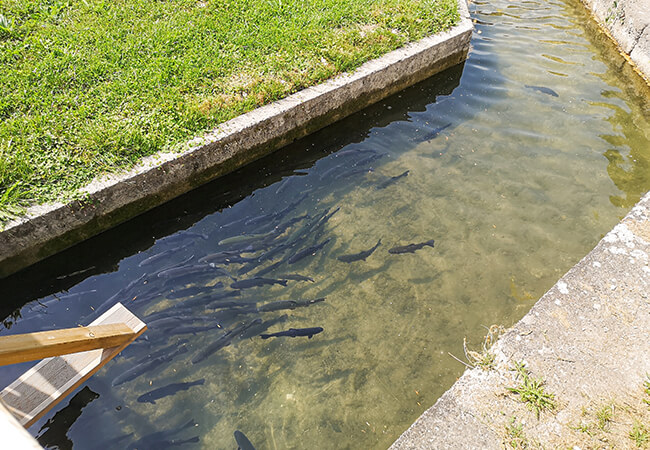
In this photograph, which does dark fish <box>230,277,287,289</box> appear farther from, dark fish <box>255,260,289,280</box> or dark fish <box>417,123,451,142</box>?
dark fish <box>417,123,451,142</box>

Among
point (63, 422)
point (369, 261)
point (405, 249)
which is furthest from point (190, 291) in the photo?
point (405, 249)

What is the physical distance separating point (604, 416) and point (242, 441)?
270cm

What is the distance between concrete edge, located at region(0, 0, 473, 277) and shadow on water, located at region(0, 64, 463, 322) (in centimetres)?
11

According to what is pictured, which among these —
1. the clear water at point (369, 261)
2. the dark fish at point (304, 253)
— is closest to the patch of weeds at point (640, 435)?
the clear water at point (369, 261)

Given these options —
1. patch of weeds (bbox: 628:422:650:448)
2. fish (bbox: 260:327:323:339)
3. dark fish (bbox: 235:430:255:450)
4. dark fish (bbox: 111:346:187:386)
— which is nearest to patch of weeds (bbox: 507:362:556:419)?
patch of weeds (bbox: 628:422:650:448)

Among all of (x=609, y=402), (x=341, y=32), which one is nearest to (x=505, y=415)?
(x=609, y=402)

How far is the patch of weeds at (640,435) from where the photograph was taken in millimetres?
2816

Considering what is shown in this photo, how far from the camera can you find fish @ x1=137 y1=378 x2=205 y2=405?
3.79 metres

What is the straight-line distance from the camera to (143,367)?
156 inches

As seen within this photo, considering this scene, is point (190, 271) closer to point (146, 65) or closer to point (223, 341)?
point (223, 341)

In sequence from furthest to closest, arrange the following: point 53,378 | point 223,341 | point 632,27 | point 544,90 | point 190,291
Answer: point 632,27
point 544,90
point 190,291
point 223,341
point 53,378

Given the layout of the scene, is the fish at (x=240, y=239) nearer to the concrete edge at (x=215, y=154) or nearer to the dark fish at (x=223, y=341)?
the concrete edge at (x=215, y=154)

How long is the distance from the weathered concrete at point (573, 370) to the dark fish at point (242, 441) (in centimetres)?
137

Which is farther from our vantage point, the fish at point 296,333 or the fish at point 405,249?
the fish at point 405,249
